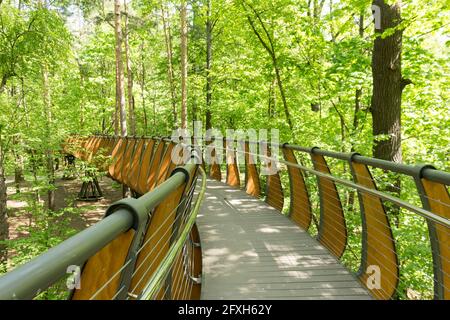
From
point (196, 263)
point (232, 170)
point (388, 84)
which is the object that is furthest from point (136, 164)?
point (388, 84)

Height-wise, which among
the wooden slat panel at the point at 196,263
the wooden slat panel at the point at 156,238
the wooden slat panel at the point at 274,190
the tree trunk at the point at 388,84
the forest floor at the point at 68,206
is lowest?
the forest floor at the point at 68,206

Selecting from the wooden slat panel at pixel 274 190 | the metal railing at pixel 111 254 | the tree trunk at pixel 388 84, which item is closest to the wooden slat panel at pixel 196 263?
the metal railing at pixel 111 254

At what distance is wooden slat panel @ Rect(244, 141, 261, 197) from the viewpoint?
8.56 meters

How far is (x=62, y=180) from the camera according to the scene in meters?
34.0

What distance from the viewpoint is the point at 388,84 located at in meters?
7.24

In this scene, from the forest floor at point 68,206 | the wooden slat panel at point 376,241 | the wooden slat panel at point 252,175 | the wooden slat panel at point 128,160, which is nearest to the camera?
the wooden slat panel at point 376,241

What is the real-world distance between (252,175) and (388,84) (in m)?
3.55

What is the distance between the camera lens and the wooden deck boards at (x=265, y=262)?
3.75 meters

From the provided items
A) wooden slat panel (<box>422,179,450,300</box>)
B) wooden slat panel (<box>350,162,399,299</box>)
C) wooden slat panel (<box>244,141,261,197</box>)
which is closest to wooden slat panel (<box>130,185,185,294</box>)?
wooden slat panel (<box>422,179,450,300</box>)

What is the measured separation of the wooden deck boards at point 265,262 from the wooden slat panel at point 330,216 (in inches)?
5.8

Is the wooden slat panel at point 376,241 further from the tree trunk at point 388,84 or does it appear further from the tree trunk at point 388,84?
the tree trunk at point 388,84

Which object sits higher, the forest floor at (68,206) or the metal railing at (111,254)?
the metal railing at (111,254)

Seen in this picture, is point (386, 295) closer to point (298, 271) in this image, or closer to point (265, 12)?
point (298, 271)

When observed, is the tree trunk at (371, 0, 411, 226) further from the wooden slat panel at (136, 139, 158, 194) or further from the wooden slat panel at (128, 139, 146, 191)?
the wooden slat panel at (128, 139, 146, 191)
